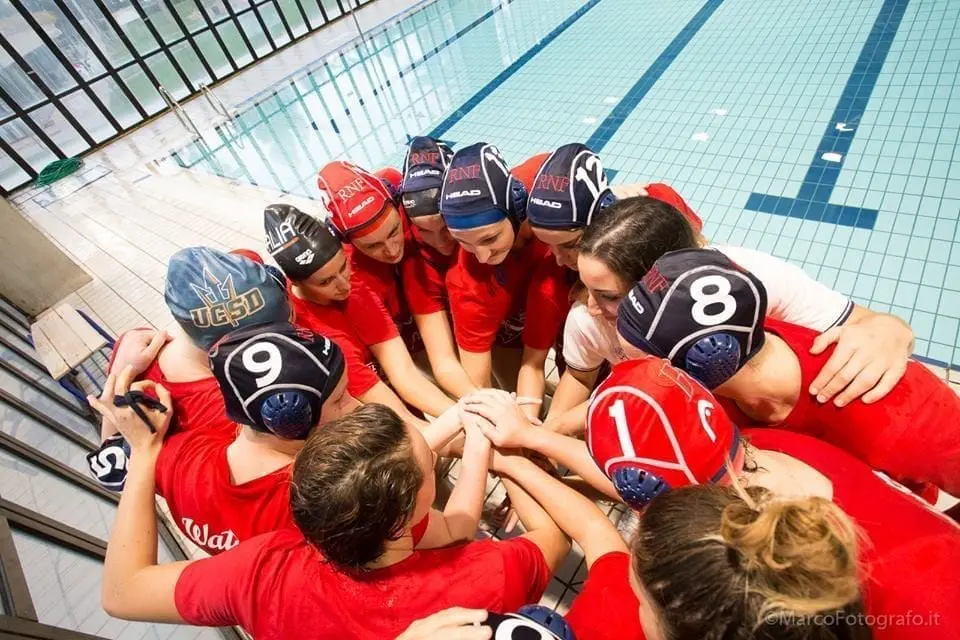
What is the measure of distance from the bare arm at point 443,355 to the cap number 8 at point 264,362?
3.58 feet

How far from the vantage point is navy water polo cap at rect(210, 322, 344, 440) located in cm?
141

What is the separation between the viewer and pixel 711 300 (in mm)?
1301

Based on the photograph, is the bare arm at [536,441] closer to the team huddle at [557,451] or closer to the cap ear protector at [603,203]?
the team huddle at [557,451]

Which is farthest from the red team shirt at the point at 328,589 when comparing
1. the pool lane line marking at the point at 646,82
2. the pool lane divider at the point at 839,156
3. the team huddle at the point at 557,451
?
the pool lane line marking at the point at 646,82

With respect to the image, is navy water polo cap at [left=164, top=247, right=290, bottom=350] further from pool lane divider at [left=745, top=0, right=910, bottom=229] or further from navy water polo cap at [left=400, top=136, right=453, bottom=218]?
pool lane divider at [left=745, top=0, right=910, bottom=229]

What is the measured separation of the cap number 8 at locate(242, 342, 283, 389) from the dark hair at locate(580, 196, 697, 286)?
1194 millimetres

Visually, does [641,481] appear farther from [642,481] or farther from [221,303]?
[221,303]

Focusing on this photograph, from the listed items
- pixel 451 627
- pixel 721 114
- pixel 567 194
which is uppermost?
pixel 567 194

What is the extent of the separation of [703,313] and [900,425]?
0.69m

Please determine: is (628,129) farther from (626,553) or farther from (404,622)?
(404,622)

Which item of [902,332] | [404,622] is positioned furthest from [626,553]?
[902,332]

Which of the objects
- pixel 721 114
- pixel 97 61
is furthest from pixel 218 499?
pixel 97 61

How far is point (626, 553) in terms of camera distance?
140 centimetres

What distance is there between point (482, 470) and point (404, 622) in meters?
0.64
